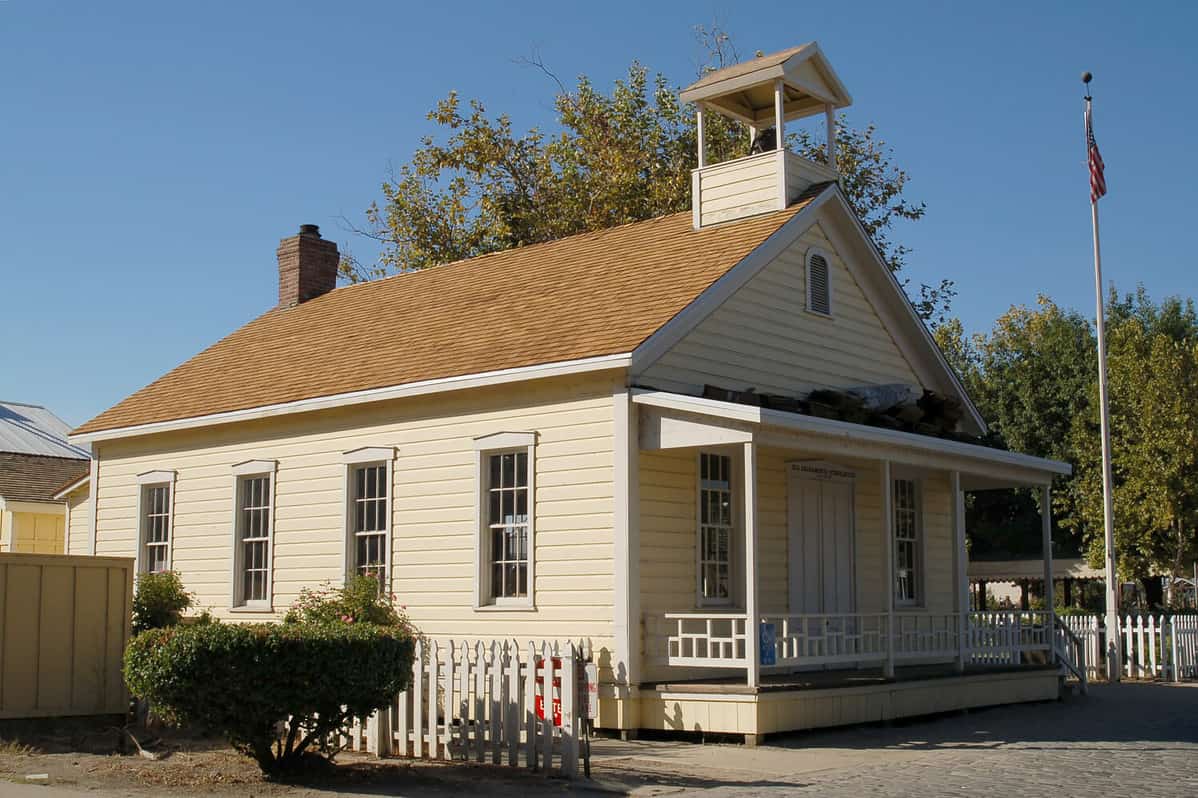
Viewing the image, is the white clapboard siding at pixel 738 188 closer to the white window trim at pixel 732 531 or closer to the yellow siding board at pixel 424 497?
the white window trim at pixel 732 531

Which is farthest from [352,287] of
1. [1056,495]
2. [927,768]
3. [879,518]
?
[1056,495]

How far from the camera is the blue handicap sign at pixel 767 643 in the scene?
1402 centimetres

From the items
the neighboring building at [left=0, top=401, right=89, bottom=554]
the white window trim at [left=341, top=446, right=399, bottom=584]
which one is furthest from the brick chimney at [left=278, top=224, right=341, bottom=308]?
the white window trim at [left=341, top=446, right=399, bottom=584]

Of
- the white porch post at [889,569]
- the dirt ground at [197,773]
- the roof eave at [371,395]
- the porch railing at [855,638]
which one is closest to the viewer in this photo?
the dirt ground at [197,773]

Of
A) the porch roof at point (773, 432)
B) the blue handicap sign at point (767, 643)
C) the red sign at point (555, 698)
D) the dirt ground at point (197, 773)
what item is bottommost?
the dirt ground at point (197, 773)

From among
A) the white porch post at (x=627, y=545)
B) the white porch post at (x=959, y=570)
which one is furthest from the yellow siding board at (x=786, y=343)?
the white porch post at (x=959, y=570)

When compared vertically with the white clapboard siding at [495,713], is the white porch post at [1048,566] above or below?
above

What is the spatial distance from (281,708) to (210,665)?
0.66 m

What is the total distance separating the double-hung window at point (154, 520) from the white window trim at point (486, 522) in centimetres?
711

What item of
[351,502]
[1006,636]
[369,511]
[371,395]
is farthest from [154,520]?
[1006,636]

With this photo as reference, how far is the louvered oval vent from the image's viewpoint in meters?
18.6

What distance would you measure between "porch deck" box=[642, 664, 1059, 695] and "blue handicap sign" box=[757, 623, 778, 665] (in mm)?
303

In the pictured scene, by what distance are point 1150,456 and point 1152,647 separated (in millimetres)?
11506

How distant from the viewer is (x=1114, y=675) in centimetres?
2466
